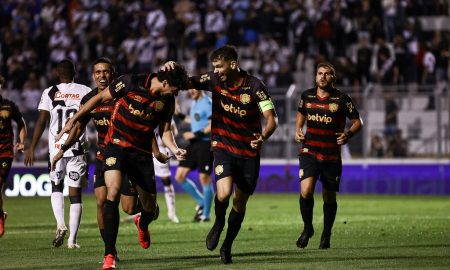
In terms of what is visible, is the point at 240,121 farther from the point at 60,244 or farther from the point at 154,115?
the point at 60,244

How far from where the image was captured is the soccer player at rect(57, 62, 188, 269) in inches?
446

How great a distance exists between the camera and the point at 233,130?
12219mm

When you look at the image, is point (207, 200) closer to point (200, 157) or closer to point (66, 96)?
point (200, 157)

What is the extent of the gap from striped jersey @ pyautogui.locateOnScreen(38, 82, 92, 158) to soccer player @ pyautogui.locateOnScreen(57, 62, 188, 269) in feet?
9.33

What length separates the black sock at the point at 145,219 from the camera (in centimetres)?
1241

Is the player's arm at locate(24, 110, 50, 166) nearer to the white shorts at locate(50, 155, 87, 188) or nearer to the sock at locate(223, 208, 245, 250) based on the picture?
the white shorts at locate(50, 155, 87, 188)

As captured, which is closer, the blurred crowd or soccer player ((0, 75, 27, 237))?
soccer player ((0, 75, 27, 237))

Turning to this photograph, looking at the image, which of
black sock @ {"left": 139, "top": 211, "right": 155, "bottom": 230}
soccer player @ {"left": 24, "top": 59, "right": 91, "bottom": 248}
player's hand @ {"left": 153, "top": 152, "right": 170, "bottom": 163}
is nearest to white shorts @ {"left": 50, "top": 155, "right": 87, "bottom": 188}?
soccer player @ {"left": 24, "top": 59, "right": 91, "bottom": 248}

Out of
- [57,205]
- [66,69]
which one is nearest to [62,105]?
[66,69]

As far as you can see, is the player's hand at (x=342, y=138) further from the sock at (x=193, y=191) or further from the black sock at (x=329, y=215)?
the sock at (x=193, y=191)

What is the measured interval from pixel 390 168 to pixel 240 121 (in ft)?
51.2

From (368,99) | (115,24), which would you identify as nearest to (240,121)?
(368,99)

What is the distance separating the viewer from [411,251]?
520 inches

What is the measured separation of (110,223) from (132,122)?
1.08m
